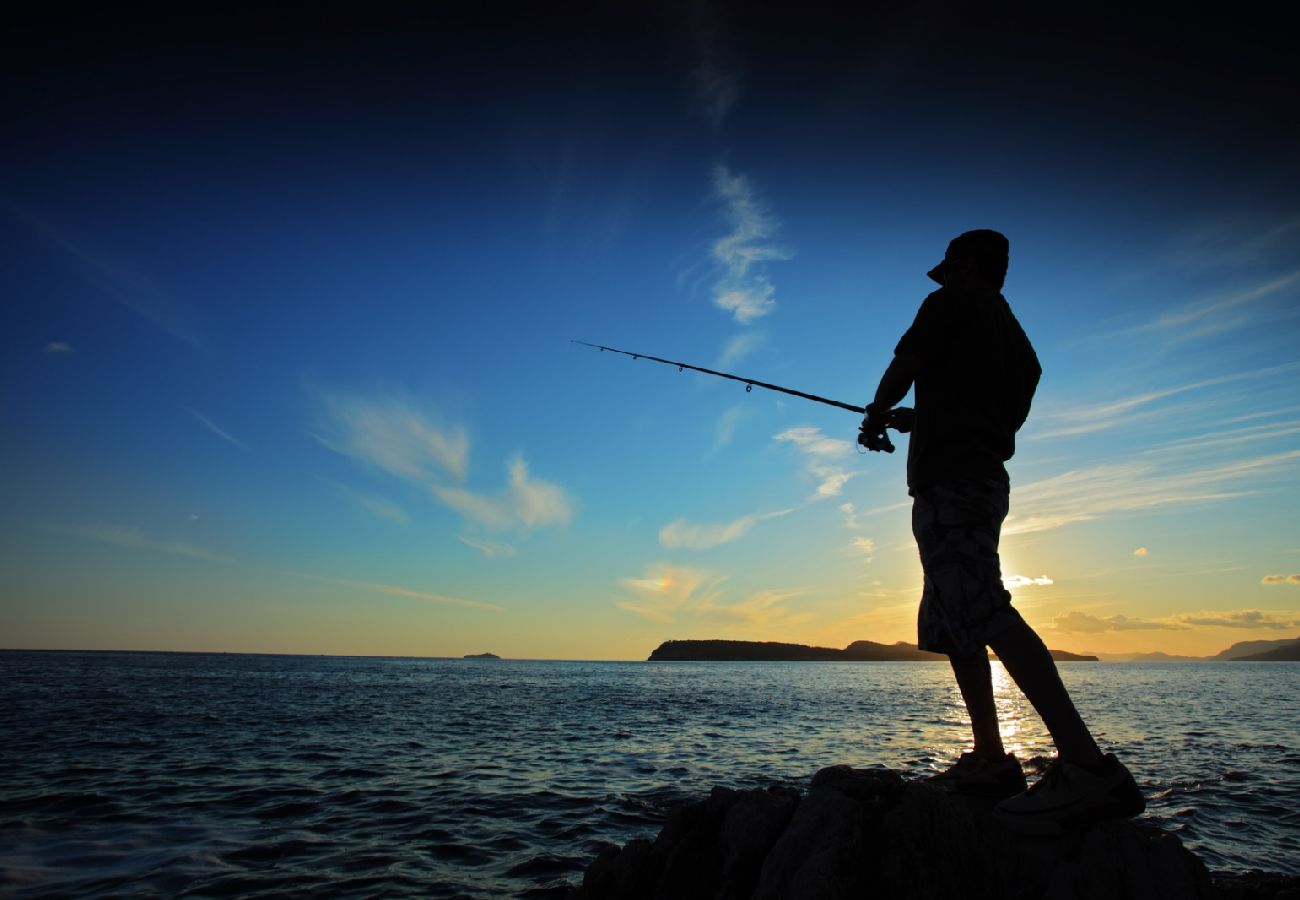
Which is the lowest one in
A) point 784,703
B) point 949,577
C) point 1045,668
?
point 784,703

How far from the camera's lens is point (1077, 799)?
350 centimetres

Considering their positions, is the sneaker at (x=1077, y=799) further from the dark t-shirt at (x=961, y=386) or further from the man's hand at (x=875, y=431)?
the man's hand at (x=875, y=431)

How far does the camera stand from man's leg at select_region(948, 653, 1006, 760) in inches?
161

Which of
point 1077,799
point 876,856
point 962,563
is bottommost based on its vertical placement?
point 876,856

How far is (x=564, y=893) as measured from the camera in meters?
6.75

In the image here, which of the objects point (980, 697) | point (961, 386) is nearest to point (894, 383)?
point (961, 386)

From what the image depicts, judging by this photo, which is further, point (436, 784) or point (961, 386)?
point (436, 784)

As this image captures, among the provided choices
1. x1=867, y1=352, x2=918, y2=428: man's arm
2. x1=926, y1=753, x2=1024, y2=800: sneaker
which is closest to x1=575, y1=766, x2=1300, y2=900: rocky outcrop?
x1=926, y1=753, x2=1024, y2=800: sneaker

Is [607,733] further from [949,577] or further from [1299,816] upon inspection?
[949,577]

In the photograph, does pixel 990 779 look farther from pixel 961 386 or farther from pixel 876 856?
pixel 961 386

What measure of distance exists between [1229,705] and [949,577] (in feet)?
140

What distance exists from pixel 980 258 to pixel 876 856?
13.7ft

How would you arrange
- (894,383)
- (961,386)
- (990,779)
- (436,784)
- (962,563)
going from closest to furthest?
(962,563)
(961,386)
(894,383)
(990,779)
(436,784)

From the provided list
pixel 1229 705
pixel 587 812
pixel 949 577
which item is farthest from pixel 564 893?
pixel 1229 705
